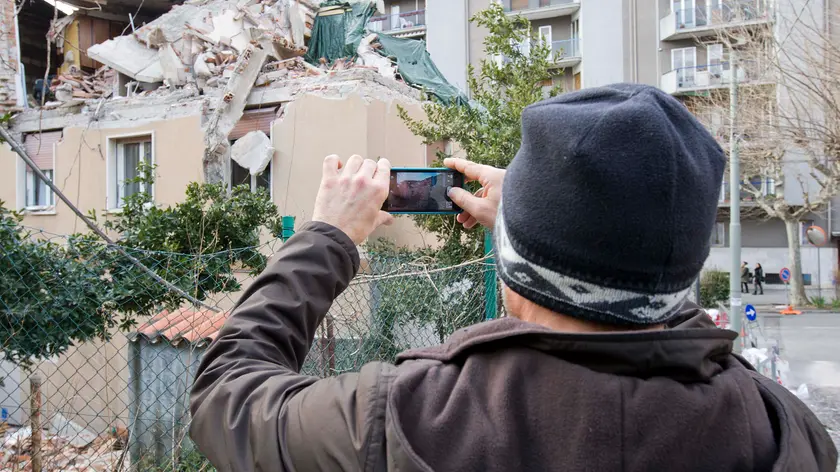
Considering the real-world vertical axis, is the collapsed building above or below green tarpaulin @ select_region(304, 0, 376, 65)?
below

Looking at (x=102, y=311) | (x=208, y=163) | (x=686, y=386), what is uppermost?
(x=208, y=163)

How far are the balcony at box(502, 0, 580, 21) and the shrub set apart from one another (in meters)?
12.7

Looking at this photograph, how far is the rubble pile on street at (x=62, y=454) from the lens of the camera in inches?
166

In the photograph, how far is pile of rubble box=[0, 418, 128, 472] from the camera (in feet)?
13.9

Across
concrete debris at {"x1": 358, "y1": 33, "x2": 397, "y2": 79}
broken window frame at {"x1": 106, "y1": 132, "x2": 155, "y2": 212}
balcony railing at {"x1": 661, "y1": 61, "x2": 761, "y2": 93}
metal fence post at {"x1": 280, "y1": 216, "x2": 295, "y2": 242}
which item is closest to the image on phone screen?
metal fence post at {"x1": 280, "y1": 216, "x2": 295, "y2": 242}

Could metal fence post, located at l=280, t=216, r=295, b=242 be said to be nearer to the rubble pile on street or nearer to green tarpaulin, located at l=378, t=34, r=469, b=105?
the rubble pile on street

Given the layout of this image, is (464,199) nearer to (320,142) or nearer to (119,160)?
(320,142)

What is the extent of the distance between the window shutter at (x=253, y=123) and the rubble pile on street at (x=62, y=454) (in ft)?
19.1

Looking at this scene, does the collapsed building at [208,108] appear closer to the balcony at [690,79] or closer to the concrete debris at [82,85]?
the concrete debris at [82,85]

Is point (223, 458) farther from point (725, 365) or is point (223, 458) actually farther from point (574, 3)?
point (574, 3)

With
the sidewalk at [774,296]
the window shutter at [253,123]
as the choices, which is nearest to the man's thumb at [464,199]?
the window shutter at [253,123]

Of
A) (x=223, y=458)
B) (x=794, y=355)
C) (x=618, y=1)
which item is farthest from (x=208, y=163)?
(x=618, y=1)

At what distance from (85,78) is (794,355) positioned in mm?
15691

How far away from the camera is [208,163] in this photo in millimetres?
11141
